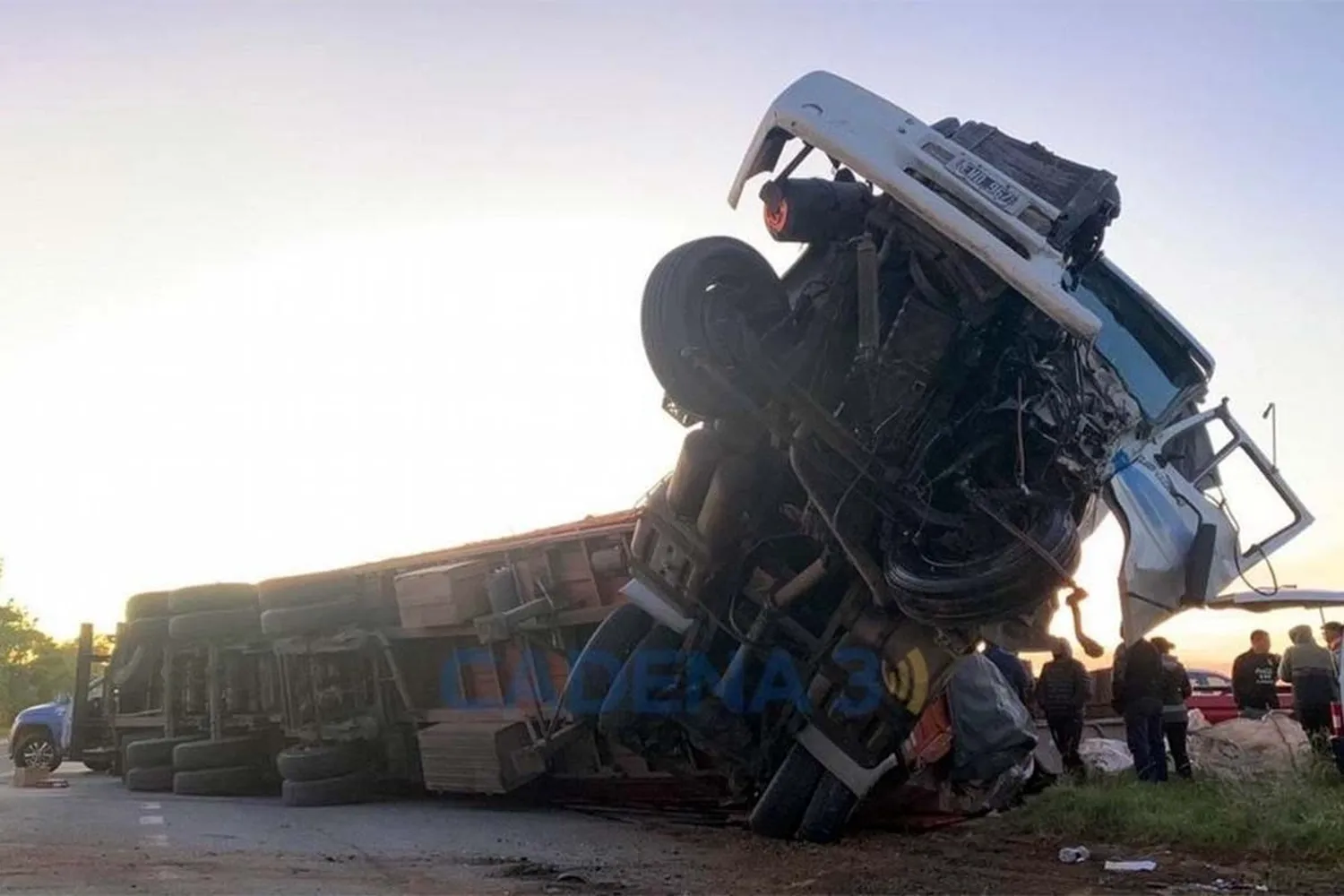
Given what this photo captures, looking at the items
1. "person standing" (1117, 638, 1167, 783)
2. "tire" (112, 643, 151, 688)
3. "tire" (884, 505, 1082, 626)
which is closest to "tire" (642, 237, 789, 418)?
"tire" (884, 505, 1082, 626)

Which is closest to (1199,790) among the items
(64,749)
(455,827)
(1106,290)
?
(1106,290)

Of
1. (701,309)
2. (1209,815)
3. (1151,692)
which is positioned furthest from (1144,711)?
(701,309)

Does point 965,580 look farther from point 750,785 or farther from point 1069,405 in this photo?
point 750,785

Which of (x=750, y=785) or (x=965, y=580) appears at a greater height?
(x=965, y=580)

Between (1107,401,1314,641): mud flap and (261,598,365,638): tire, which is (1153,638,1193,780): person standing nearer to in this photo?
(1107,401,1314,641): mud flap

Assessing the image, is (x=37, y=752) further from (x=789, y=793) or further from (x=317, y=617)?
(x=789, y=793)

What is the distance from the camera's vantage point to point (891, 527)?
4965 millimetres

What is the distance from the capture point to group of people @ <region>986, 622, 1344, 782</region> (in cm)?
836

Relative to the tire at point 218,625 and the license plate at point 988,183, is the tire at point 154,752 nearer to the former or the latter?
the tire at point 218,625

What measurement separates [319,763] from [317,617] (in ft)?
3.57

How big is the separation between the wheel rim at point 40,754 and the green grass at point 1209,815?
12.5 m

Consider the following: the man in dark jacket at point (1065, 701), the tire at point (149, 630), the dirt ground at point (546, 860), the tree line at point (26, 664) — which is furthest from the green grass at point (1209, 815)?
the tree line at point (26, 664)

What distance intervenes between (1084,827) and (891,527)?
106 inches

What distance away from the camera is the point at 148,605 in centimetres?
A: 1165
